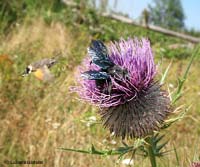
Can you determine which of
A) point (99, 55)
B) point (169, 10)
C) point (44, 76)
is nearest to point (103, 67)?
point (99, 55)

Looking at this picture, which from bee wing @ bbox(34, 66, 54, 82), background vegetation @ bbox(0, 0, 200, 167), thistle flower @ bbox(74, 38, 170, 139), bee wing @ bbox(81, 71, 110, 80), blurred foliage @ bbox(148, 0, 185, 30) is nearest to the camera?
bee wing @ bbox(81, 71, 110, 80)

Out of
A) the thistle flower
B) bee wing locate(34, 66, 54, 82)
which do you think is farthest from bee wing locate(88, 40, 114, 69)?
bee wing locate(34, 66, 54, 82)

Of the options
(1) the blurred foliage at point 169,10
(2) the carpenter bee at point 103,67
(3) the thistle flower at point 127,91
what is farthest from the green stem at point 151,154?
(1) the blurred foliage at point 169,10

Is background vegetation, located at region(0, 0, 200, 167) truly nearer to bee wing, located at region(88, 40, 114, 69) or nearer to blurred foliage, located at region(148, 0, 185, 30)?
bee wing, located at region(88, 40, 114, 69)

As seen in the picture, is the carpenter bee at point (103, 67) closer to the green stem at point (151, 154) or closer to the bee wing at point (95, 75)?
the bee wing at point (95, 75)

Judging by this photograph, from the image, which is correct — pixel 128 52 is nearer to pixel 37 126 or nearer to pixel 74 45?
pixel 37 126

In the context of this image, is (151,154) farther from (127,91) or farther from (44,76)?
(44,76)

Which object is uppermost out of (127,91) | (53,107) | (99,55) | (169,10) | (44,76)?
(169,10)

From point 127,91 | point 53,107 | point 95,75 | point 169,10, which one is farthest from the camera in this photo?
point 169,10
